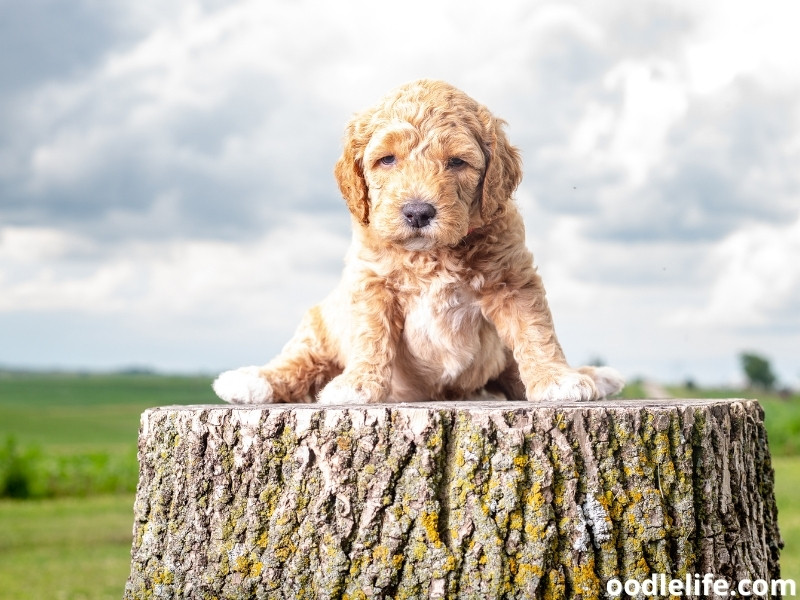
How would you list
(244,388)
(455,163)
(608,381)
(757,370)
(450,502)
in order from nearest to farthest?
1. (450,502)
2. (455,163)
3. (244,388)
4. (608,381)
5. (757,370)

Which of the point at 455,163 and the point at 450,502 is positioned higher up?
the point at 455,163

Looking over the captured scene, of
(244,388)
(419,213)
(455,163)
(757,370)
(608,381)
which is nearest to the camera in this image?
(419,213)

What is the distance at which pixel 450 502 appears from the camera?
3146 mm

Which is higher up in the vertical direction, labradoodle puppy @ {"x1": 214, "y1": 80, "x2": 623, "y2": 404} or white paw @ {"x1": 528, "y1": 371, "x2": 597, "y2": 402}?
labradoodle puppy @ {"x1": 214, "y1": 80, "x2": 623, "y2": 404}

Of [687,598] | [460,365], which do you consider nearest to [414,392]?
[460,365]

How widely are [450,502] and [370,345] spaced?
3.78ft

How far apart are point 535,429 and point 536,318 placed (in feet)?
3.42

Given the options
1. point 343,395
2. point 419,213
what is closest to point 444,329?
point 343,395

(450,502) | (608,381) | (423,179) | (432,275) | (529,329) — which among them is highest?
(423,179)

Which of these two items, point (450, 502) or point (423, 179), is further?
point (423, 179)

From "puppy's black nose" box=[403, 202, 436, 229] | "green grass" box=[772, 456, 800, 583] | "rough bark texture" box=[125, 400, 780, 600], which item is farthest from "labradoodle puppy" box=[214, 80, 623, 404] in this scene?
"green grass" box=[772, 456, 800, 583]

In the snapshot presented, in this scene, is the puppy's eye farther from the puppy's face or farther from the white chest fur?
the white chest fur

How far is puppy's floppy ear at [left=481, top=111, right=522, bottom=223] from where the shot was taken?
3.88 m

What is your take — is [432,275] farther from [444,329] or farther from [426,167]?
[426,167]
